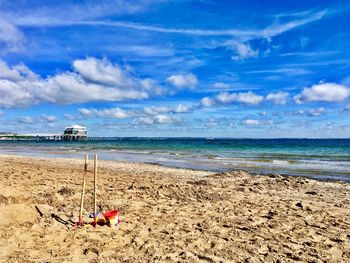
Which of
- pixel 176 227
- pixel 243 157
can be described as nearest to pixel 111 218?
pixel 176 227

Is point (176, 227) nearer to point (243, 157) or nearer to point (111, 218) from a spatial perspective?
point (111, 218)

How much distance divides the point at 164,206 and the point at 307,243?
13.5 feet

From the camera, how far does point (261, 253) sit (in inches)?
251

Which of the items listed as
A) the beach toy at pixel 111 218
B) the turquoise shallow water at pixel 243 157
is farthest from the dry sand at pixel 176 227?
the turquoise shallow water at pixel 243 157

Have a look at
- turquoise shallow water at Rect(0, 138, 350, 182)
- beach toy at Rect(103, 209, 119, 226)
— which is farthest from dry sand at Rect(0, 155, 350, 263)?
turquoise shallow water at Rect(0, 138, 350, 182)

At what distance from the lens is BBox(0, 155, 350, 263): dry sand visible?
20.3ft

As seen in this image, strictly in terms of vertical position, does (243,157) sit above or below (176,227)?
above

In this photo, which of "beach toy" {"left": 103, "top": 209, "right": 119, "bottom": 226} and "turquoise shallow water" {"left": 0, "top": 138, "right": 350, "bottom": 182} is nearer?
"beach toy" {"left": 103, "top": 209, "right": 119, "bottom": 226}

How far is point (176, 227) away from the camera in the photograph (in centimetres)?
781

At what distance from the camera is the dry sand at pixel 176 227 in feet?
20.3

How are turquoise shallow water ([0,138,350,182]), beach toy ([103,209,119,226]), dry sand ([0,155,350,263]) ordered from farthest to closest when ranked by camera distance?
turquoise shallow water ([0,138,350,182]) < beach toy ([103,209,119,226]) < dry sand ([0,155,350,263])

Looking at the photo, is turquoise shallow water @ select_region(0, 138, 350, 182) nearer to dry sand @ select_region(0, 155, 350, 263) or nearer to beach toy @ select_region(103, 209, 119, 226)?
dry sand @ select_region(0, 155, 350, 263)

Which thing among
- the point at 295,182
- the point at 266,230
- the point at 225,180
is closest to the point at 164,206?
the point at 266,230

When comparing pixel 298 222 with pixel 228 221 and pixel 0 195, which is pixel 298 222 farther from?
pixel 0 195
